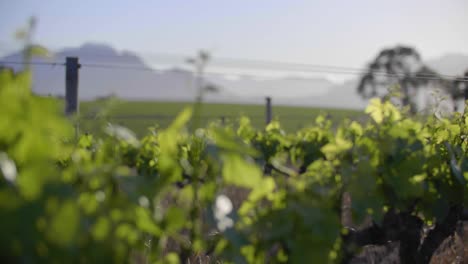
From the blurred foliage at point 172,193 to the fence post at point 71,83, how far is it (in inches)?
133

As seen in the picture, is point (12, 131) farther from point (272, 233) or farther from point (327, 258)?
point (327, 258)

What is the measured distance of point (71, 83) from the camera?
485 centimetres

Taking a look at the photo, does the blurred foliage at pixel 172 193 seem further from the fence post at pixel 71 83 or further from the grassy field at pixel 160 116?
the fence post at pixel 71 83

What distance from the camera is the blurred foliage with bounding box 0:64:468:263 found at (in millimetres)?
682

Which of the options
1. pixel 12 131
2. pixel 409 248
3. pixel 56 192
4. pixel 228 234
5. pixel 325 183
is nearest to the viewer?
pixel 56 192

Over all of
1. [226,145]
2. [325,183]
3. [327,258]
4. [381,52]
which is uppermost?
[381,52]

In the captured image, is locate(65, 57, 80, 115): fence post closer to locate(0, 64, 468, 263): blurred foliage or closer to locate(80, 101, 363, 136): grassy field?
locate(80, 101, 363, 136): grassy field

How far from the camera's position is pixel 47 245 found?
71 cm

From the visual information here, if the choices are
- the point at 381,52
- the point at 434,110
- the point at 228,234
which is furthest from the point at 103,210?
the point at 381,52

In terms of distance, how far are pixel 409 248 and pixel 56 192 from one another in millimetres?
1922

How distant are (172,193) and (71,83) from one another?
3974 millimetres

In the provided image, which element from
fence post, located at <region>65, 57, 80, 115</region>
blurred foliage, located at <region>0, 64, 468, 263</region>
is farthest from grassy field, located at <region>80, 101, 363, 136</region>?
fence post, located at <region>65, 57, 80, 115</region>

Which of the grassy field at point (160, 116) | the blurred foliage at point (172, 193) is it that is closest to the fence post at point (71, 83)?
the grassy field at point (160, 116)

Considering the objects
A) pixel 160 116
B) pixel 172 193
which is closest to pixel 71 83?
pixel 172 193
